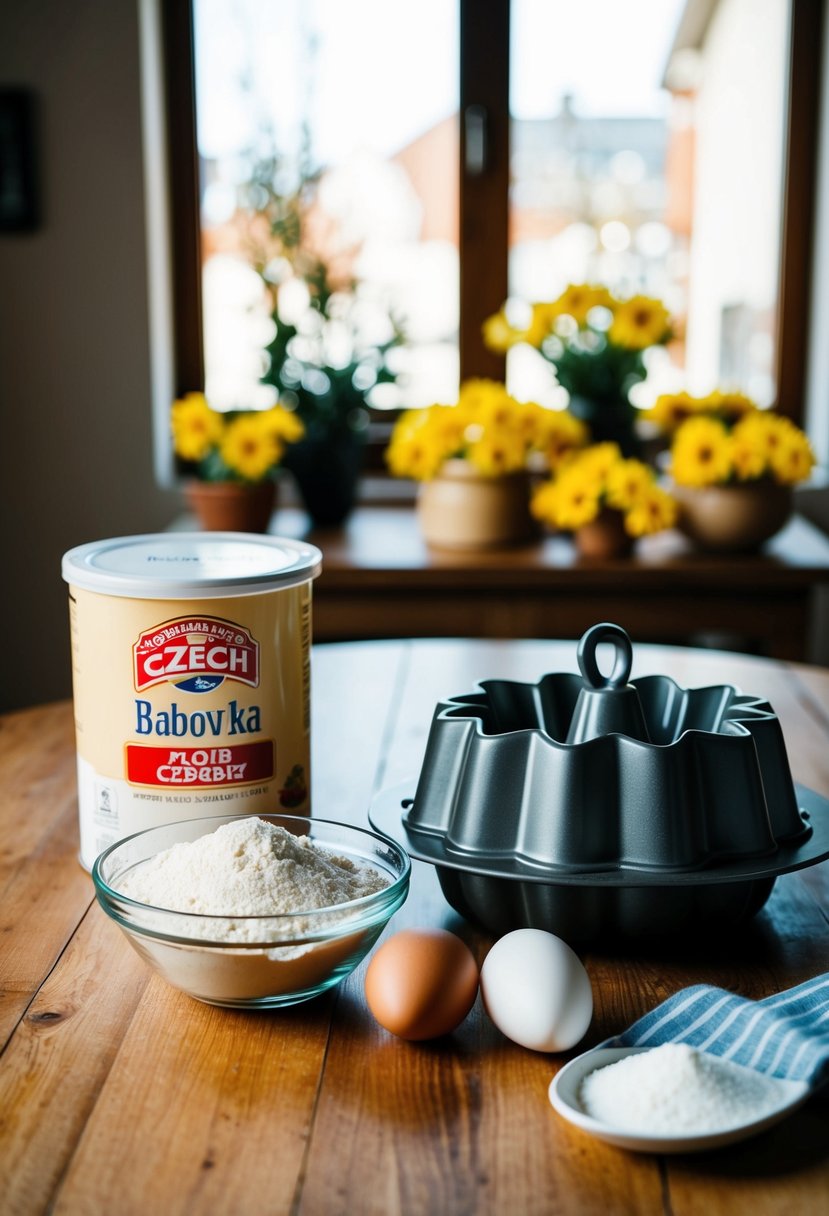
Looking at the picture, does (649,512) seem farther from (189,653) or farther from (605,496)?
(189,653)

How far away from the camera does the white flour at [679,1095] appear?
53cm

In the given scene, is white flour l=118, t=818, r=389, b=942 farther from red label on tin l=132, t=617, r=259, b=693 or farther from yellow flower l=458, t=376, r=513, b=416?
yellow flower l=458, t=376, r=513, b=416

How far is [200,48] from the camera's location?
2830mm

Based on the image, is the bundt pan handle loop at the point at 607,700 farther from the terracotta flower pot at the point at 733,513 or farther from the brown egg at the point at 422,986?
the terracotta flower pot at the point at 733,513

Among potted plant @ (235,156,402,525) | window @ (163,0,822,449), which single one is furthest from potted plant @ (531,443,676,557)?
window @ (163,0,822,449)

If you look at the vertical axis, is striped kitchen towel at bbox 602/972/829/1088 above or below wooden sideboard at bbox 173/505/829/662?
above

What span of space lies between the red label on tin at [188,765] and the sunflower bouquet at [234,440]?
4.89 feet

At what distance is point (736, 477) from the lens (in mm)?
2104

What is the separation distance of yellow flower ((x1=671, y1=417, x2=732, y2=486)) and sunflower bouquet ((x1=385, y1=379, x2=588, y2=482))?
212 millimetres

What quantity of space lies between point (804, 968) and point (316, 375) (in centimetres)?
190

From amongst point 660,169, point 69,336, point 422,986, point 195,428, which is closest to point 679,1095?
point 422,986

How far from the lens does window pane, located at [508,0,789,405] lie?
2.83 m

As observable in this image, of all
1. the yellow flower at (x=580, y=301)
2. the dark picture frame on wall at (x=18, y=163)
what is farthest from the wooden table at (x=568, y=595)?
the dark picture frame on wall at (x=18, y=163)

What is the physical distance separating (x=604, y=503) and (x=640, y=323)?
15.5 inches
